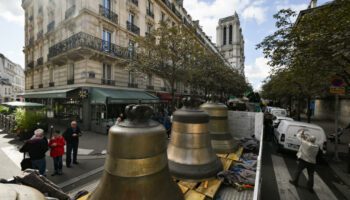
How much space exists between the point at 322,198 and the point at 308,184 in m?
0.47

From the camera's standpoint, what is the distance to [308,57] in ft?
20.9

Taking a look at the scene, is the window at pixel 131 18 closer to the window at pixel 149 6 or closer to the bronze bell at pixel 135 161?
the window at pixel 149 6

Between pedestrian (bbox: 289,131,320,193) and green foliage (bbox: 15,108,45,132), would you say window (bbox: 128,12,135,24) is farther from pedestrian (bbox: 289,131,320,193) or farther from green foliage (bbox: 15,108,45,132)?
pedestrian (bbox: 289,131,320,193)

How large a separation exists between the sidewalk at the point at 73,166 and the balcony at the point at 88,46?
7895 mm

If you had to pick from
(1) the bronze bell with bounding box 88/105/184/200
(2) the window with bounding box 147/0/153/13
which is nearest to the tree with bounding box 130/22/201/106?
(2) the window with bounding box 147/0/153/13

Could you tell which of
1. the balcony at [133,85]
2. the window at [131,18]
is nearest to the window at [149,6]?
the window at [131,18]

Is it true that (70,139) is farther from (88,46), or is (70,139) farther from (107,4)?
(107,4)

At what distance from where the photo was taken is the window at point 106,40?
15853 millimetres

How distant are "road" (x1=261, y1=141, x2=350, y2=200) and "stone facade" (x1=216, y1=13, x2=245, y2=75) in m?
73.4

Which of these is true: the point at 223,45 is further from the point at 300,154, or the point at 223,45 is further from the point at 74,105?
the point at 300,154

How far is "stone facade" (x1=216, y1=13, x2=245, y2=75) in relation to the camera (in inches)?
3055

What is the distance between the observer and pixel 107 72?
1684 centimetres

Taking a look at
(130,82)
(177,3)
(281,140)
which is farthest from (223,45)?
(281,140)

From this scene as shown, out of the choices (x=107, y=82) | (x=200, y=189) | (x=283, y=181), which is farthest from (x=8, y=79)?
(x=283, y=181)
